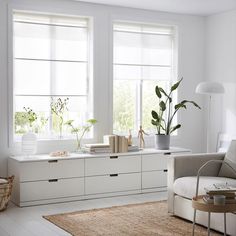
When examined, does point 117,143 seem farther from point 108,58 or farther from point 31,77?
point 31,77

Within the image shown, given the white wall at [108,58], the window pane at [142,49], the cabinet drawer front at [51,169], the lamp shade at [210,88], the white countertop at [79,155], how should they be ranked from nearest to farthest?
1. the cabinet drawer front at [51,169]
2. the white countertop at [79,155]
3. the white wall at [108,58]
4. the lamp shade at [210,88]
5. the window pane at [142,49]

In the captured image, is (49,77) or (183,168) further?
(49,77)

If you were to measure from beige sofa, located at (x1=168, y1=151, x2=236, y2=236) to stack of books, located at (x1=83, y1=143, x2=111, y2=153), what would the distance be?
1.18 meters

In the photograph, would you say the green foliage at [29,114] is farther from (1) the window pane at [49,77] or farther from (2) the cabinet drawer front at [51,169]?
(2) the cabinet drawer front at [51,169]

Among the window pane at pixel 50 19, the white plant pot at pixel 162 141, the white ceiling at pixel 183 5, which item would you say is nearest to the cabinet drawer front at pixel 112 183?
the white plant pot at pixel 162 141

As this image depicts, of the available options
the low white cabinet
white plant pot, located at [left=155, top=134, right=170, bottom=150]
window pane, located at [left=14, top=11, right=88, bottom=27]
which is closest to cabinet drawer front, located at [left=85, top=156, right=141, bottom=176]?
the low white cabinet

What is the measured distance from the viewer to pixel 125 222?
4.94 m

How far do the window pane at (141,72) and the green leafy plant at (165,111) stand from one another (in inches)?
10.1

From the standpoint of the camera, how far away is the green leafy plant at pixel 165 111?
262 inches

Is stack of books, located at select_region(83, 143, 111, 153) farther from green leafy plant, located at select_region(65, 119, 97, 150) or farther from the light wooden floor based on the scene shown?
the light wooden floor

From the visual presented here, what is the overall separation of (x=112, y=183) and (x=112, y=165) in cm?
22

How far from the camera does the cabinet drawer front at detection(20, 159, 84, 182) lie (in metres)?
5.63

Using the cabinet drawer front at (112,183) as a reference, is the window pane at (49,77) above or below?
above

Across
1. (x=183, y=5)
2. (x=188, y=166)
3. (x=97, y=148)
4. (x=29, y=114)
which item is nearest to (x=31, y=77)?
(x=29, y=114)
